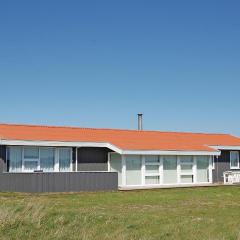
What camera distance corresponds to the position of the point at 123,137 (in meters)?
34.8

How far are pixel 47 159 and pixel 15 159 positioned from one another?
2010 mm

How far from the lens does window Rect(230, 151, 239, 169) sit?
37875 millimetres

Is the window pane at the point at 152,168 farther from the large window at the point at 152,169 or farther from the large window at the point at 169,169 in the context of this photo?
the large window at the point at 169,169

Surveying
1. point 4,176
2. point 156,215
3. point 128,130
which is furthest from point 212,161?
point 156,215

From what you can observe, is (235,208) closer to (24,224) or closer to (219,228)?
(219,228)

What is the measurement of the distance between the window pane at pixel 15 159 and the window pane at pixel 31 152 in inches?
14.2

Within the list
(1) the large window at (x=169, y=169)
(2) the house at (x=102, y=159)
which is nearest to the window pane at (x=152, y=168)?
(2) the house at (x=102, y=159)

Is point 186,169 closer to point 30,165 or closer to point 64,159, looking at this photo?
point 64,159

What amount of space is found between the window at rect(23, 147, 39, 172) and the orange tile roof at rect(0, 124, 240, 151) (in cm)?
68

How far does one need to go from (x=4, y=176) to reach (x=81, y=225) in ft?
44.6

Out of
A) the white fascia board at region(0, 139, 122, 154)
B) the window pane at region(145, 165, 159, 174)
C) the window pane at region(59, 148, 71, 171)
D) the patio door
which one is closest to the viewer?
the white fascia board at region(0, 139, 122, 154)

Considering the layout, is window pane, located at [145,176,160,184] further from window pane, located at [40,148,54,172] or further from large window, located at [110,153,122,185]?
window pane, located at [40,148,54,172]

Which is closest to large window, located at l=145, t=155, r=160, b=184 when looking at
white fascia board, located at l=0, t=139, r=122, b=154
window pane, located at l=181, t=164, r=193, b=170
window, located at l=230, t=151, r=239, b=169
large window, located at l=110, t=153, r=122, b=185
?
large window, located at l=110, t=153, r=122, b=185

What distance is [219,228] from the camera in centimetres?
1389
